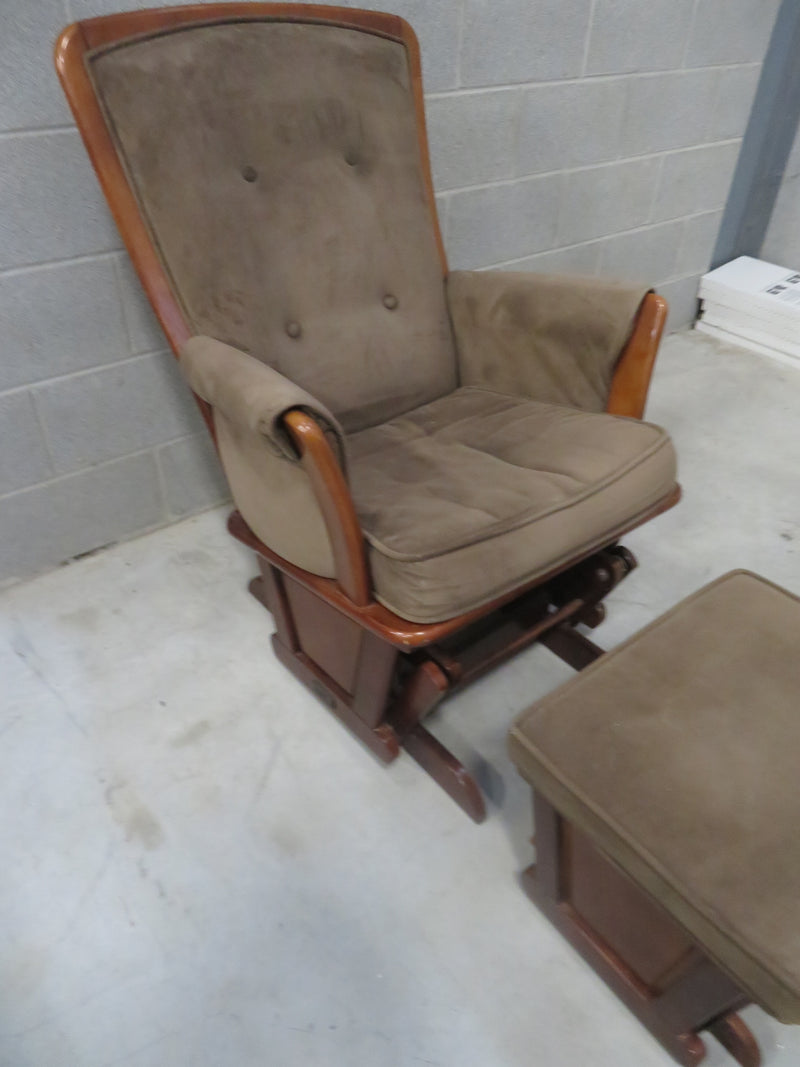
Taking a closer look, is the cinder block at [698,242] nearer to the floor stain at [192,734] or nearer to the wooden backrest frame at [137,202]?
the wooden backrest frame at [137,202]

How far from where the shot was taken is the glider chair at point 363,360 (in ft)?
3.09

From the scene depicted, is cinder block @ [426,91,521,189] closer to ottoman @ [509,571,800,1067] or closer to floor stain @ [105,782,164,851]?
ottoman @ [509,571,800,1067]

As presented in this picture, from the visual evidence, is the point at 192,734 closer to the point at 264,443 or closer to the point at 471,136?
the point at 264,443

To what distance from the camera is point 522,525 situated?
0.96m

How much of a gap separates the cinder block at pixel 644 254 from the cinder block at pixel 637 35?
42 cm

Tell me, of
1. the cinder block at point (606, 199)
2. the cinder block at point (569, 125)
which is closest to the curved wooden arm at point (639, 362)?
the cinder block at point (569, 125)

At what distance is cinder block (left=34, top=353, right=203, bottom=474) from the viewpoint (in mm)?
1430

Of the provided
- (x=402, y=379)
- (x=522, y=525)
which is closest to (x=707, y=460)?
(x=402, y=379)

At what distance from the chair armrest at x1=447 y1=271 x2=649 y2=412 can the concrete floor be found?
46 centimetres

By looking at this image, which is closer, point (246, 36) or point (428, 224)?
point (246, 36)

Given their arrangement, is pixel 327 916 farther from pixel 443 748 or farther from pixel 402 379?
pixel 402 379

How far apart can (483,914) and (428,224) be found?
107 cm

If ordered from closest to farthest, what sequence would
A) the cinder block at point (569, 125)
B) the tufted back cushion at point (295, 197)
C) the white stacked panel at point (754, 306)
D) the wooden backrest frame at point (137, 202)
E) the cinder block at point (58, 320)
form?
the wooden backrest frame at point (137, 202), the tufted back cushion at point (295, 197), the cinder block at point (58, 320), the cinder block at point (569, 125), the white stacked panel at point (754, 306)

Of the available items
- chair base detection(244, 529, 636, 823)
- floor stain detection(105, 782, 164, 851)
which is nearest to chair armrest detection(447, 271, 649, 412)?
chair base detection(244, 529, 636, 823)
